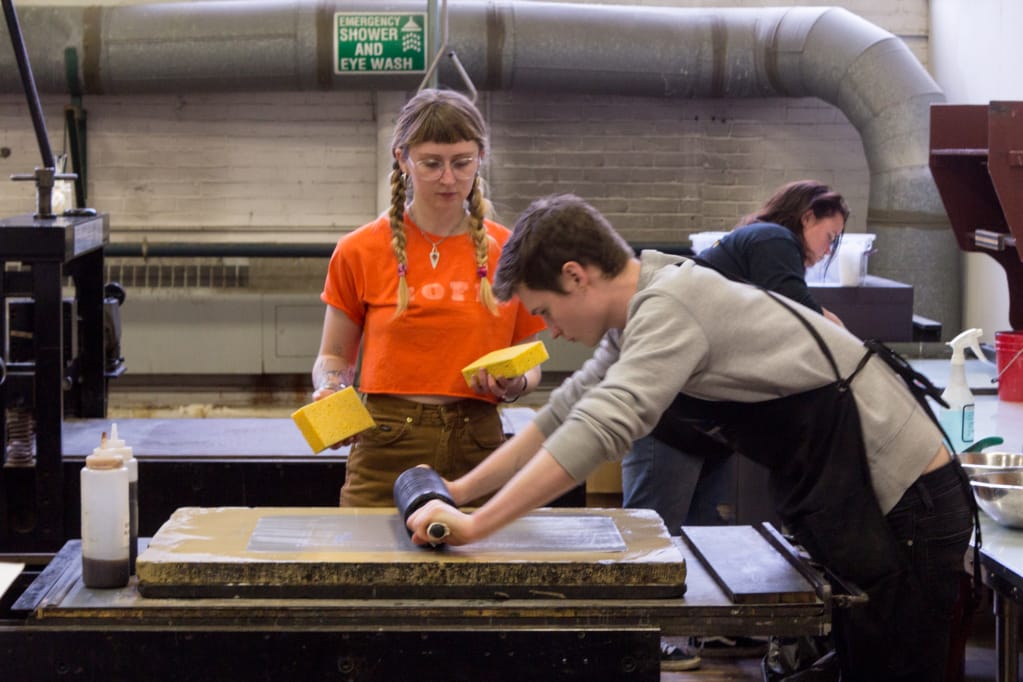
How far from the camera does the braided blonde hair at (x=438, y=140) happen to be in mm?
2270

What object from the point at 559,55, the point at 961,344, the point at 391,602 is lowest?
the point at 391,602

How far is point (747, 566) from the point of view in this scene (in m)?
1.88

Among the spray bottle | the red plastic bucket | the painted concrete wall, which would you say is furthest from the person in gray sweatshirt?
the painted concrete wall

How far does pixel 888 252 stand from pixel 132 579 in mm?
4369

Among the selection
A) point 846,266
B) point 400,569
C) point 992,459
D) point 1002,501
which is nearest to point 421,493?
point 400,569

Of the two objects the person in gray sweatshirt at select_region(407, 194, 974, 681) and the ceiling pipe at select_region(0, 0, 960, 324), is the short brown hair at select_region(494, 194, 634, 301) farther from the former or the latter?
the ceiling pipe at select_region(0, 0, 960, 324)

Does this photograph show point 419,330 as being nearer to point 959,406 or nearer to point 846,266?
point 959,406

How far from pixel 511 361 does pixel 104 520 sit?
0.75m

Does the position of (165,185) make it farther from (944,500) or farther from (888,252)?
(944,500)

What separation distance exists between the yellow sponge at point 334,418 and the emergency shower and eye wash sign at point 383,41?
11.1 ft

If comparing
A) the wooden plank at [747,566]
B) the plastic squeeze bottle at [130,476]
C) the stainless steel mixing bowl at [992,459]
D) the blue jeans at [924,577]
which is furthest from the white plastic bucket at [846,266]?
the plastic squeeze bottle at [130,476]

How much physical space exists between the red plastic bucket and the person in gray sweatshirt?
1.80 m

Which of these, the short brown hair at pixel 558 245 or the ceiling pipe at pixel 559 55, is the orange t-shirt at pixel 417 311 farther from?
the ceiling pipe at pixel 559 55

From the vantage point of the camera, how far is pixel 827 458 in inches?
71.2
